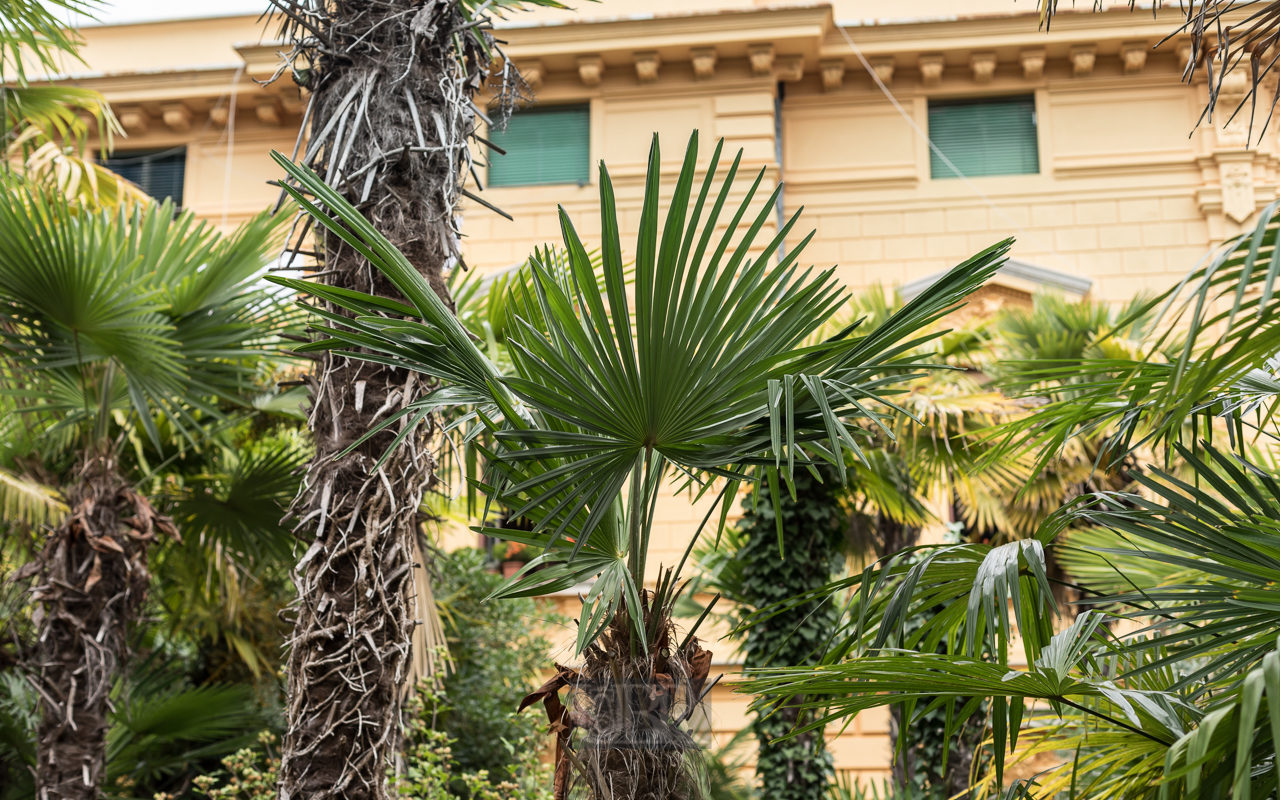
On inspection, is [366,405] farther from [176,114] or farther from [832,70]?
[176,114]

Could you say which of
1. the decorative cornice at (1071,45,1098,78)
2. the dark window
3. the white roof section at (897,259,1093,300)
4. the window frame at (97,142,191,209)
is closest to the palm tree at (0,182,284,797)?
the white roof section at (897,259,1093,300)

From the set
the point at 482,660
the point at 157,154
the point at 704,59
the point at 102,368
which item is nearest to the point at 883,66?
the point at 704,59

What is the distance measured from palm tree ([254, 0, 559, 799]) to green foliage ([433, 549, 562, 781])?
382cm

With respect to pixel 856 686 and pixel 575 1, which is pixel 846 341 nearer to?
pixel 856 686

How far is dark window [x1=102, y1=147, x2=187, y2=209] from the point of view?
39.3 ft

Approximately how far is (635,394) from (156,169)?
11217 millimetres

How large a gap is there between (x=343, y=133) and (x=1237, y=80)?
33.8 feet

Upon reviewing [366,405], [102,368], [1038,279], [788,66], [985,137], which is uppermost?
[788,66]

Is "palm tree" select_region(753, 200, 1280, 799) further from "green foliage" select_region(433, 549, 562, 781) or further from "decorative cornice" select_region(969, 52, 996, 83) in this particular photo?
"decorative cornice" select_region(969, 52, 996, 83)

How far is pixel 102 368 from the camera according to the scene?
554cm

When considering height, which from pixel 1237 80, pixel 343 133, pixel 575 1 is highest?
pixel 575 1

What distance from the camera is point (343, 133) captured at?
3795 millimetres

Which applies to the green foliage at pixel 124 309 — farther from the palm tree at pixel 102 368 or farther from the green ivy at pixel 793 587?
the green ivy at pixel 793 587

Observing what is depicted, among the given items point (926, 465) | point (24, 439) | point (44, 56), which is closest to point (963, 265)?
point (926, 465)
